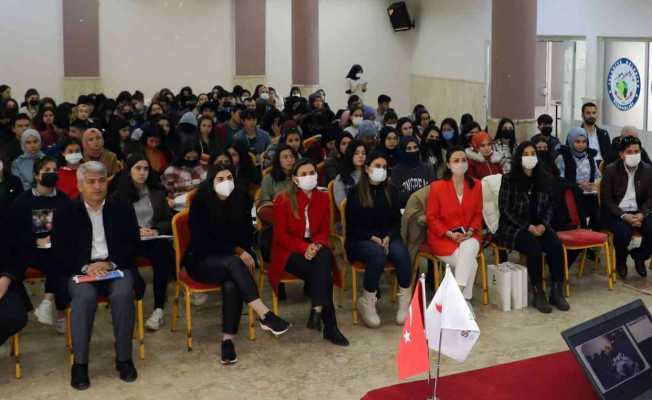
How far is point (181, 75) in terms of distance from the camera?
2070 centimetres

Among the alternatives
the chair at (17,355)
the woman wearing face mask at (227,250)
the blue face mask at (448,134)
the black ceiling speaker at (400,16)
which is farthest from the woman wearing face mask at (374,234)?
the black ceiling speaker at (400,16)

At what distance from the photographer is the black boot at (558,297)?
24.4 ft

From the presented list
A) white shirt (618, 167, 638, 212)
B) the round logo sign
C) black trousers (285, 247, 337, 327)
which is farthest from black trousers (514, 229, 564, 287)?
the round logo sign

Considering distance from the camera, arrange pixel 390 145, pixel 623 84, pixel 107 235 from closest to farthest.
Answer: pixel 107 235 < pixel 390 145 < pixel 623 84

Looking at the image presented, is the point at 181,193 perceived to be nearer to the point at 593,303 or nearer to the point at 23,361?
the point at 23,361

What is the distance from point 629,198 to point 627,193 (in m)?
0.05

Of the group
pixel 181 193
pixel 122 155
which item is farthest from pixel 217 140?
pixel 181 193

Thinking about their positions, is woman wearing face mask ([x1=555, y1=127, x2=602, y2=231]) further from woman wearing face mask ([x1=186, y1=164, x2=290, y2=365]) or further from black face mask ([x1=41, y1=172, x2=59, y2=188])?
black face mask ([x1=41, y1=172, x2=59, y2=188])

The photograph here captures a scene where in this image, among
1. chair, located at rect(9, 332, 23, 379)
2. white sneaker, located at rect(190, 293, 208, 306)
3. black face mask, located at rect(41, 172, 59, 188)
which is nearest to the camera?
chair, located at rect(9, 332, 23, 379)

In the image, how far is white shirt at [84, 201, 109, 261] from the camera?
6.20m

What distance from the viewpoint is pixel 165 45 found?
20500 millimetres

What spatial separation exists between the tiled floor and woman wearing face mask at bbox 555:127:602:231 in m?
1.41

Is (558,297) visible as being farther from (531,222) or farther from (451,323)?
(451,323)

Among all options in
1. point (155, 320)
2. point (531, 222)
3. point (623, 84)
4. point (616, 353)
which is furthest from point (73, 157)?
point (623, 84)
